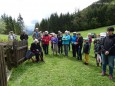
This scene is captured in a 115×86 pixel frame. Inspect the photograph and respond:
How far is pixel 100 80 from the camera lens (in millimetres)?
9945

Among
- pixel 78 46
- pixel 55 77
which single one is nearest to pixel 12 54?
pixel 55 77

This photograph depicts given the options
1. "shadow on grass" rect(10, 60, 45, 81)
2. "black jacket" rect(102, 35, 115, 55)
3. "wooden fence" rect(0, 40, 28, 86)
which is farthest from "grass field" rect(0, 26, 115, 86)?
"black jacket" rect(102, 35, 115, 55)

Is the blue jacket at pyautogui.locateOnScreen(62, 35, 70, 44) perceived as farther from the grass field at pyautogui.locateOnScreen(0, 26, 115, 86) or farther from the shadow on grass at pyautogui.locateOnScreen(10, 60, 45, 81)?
the grass field at pyautogui.locateOnScreen(0, 26, 115, 86)

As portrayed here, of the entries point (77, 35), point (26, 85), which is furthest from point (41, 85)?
point (77, 35)

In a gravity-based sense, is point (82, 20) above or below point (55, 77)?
above

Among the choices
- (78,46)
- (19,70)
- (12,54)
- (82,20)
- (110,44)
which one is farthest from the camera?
(82,20)

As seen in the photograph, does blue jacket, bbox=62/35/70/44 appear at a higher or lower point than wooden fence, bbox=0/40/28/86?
higher

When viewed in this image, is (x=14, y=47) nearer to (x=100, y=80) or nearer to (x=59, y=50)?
(x=100, y=80)

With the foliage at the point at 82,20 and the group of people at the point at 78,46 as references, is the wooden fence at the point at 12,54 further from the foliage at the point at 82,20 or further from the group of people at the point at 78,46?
the foliage at the point at 82,20

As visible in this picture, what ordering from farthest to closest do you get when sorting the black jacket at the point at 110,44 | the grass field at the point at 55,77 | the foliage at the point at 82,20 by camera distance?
1. the foliage at the point at 82,20
2. the black jacket at the point at 110,44
3. the grass field at the point at 55,77

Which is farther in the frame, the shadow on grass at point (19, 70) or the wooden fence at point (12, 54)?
the wooden fence at point (12, 54)

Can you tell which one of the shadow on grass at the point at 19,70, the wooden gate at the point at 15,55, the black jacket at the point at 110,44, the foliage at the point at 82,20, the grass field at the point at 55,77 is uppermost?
the foliage at the point at 82,20

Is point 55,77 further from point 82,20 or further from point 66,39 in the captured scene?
point 82,20

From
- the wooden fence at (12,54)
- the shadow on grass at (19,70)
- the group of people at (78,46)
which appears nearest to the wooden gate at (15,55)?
the wooden fence at (12,54)
